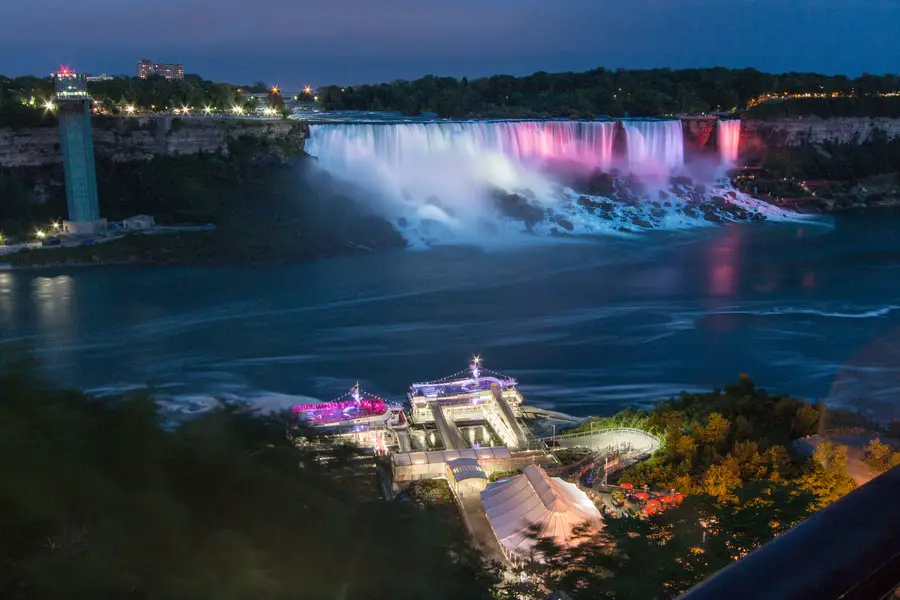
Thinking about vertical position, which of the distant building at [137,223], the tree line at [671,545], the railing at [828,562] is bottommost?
the distant building at [137,223]

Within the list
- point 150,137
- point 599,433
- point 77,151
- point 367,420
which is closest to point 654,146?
point 150,137

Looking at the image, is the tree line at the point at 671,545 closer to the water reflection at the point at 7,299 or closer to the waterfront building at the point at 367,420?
the waterfront building at the point at 367,420

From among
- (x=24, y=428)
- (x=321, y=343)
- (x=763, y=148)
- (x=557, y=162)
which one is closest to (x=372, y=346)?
(x=321, y=343)

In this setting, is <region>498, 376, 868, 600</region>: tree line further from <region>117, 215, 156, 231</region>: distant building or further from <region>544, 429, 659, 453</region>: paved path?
<region>117, 215, 156, 231</region>: distant building

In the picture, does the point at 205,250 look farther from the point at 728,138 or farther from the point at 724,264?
the point at 728,138

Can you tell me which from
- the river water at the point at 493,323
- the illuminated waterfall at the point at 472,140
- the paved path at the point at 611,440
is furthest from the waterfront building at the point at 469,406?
the illuminated waterfall at the point at 472,140

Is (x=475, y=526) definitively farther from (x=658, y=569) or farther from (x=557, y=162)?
(x=557, y=162)

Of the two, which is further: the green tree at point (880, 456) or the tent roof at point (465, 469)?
the tent roof at point (465, 469)

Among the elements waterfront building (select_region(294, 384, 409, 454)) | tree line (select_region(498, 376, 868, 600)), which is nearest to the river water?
waterfront building (select_region(294, 384, 409, 454))
